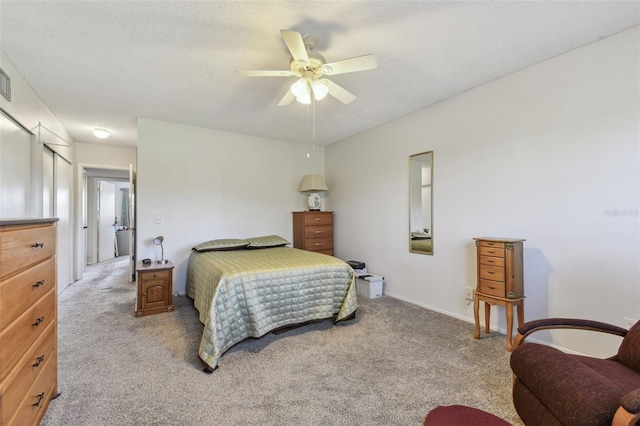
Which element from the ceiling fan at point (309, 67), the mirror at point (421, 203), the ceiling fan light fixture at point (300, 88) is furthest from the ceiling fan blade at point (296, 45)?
the mirror at point (421, 203)

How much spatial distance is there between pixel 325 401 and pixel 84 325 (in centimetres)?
→ 270

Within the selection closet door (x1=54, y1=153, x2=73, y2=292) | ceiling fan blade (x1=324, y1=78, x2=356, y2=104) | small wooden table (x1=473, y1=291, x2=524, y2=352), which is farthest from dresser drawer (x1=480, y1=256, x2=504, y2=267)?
closet door (x1=54, y1=153, x2=73, y2=292)

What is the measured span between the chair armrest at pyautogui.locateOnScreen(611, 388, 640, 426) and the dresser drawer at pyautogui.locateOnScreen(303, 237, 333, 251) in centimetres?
380

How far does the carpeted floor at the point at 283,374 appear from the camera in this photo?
161cm

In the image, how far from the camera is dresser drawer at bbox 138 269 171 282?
317 centimetres

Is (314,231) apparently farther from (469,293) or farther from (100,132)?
(100,132)

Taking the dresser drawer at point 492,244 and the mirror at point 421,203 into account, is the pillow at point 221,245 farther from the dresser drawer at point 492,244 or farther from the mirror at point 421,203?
the dresser drawer at point 492,244

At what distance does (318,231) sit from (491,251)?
270 centimetres

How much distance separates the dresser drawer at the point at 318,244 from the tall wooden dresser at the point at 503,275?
2576mm

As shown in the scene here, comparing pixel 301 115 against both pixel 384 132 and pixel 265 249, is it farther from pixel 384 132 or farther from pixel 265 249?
pixel 265 249

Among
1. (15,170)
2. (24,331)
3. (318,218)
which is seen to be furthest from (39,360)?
(318,218)

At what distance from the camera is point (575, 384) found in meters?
1.15

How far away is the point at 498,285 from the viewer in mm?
2373

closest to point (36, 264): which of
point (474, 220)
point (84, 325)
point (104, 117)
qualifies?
point (84, 325)
